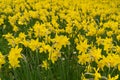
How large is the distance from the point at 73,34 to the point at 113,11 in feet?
9.77

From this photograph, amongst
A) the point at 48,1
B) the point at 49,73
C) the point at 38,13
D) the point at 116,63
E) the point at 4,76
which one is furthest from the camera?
the point at 48,1

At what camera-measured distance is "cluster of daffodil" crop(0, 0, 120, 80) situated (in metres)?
3.04

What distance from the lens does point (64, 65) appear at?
3.68 m

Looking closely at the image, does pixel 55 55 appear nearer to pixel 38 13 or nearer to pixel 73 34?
pixel 73 34

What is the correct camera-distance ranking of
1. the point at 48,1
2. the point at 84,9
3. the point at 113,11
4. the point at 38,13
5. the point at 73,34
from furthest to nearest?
the point at 48,1, the point at 113,11, the point at 84,9, the point at 38,13, the point at 73,34

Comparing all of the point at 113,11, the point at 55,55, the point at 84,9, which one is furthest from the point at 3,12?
the point at 55,55

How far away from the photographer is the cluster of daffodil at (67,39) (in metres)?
3.04

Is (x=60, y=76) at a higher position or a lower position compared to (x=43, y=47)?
lower

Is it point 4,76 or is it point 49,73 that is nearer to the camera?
point 49,73

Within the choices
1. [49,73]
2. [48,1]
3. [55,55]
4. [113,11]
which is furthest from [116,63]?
[48,1]

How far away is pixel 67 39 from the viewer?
133 inches

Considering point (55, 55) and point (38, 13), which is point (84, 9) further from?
point (55, 55)

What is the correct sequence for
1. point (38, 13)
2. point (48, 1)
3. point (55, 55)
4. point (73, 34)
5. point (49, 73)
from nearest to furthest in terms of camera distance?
point (55, 55)
point (49, 73)
point (73, 34)
point (38, 13)
point (48, 1)

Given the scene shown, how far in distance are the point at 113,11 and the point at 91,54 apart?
16.6 ft
